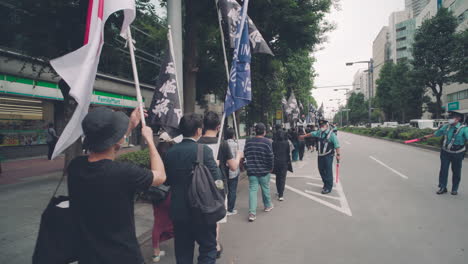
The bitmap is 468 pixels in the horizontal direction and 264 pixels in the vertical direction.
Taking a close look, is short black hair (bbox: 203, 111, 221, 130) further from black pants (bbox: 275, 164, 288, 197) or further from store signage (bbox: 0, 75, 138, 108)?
store signage (bbox: 0, 75, 138, 108)

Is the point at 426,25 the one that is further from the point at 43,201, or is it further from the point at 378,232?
the point at 43,201

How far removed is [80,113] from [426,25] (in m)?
33.7

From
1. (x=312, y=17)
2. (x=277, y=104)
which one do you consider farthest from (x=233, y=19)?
(x=277, y=104)

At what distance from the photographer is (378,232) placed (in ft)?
14.4

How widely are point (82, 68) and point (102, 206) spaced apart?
1148mm

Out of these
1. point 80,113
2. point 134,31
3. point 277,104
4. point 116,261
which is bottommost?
point 116,261

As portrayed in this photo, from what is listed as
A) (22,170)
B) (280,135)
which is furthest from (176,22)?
(22,170)

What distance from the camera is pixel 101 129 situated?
175 centimetres

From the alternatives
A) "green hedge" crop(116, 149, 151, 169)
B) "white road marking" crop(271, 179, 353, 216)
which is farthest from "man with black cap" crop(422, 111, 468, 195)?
"green hedge" crop(116, 149, 151, 169)

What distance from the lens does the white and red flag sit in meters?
2.11

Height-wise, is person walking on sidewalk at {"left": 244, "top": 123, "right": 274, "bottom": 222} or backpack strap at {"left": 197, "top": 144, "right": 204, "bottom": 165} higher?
backpack strap at {"left": 197, "top": 144, "right": 204, "bottom": 165}

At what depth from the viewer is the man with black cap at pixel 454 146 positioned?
6309 millimetres

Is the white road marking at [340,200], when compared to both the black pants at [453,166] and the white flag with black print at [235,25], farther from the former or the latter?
the white flag with black print at [235,25]

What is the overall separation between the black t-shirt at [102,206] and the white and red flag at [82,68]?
44 cm
